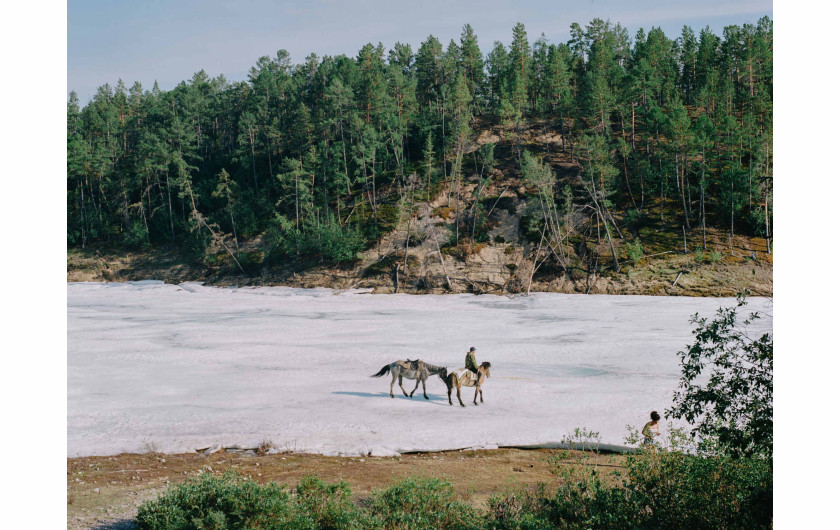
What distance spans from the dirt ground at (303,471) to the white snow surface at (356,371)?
76 cm

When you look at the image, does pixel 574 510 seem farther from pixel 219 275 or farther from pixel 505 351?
pixel 219 275

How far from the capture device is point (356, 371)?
24234 millimetres

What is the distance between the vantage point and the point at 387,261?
55531 mm

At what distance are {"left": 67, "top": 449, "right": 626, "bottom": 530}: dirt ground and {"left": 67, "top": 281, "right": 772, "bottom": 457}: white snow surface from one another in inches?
29.8

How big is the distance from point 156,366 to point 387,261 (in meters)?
31.4

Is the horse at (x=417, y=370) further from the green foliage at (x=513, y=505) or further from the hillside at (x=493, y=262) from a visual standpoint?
the hillside at (x=493, y=262)

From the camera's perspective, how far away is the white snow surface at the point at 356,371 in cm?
1694

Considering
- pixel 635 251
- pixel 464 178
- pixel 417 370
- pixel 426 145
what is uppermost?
pixel 426 145

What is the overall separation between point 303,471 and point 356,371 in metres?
10.2

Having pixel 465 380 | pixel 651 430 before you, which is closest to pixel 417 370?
pixel 465 380

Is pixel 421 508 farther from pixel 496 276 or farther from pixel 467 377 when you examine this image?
pixel 496 276

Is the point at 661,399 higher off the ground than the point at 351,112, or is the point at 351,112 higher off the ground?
the point at 351,112
